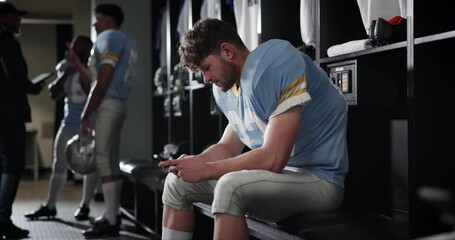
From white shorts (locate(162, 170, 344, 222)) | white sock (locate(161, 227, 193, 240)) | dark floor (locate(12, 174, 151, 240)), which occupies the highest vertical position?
white shorts (locate(162, 170, 344, 222))

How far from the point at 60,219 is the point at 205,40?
310 centimetres

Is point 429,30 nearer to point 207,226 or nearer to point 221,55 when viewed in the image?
point 221,55

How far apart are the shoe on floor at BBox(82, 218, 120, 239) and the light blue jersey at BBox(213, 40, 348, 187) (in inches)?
80.1

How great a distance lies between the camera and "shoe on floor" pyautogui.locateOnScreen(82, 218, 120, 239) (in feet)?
13.1

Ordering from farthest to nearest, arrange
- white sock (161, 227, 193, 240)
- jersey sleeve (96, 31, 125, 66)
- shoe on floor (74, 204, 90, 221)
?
shoe on floor (74, 204, 90, 221) < jersey sleeve (96, 31, 125, 66) < white sock (161, 227, 193, 240)

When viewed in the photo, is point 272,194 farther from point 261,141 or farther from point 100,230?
point 100,230

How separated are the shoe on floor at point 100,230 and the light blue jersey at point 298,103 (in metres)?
2.03

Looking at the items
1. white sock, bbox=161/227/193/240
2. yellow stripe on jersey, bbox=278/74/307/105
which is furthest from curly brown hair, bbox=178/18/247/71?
white sock, bbox=161/227/193/240

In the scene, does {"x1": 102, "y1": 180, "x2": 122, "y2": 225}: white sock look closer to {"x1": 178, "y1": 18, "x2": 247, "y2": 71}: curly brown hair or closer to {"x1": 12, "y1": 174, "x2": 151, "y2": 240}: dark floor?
{"x1": 12, "y1": 174, "x2": 151, "y2": 240}: dark floor

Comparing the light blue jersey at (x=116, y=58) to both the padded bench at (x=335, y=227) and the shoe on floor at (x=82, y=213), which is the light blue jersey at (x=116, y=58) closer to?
the shoe on floor at (x=82, y=213)

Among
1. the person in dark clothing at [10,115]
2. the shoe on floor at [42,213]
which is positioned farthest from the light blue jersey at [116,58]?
the shoe on floor at [42,213]

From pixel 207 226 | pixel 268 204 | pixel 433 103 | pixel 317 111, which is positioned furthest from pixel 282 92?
pixel 207 226

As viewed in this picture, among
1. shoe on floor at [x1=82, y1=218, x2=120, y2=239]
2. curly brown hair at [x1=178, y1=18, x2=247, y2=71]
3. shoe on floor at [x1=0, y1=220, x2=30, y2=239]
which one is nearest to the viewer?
curly brown hair at [x1=178, y1=18, x2=247, y2=71]

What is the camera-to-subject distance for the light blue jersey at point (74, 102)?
16.2 feet
